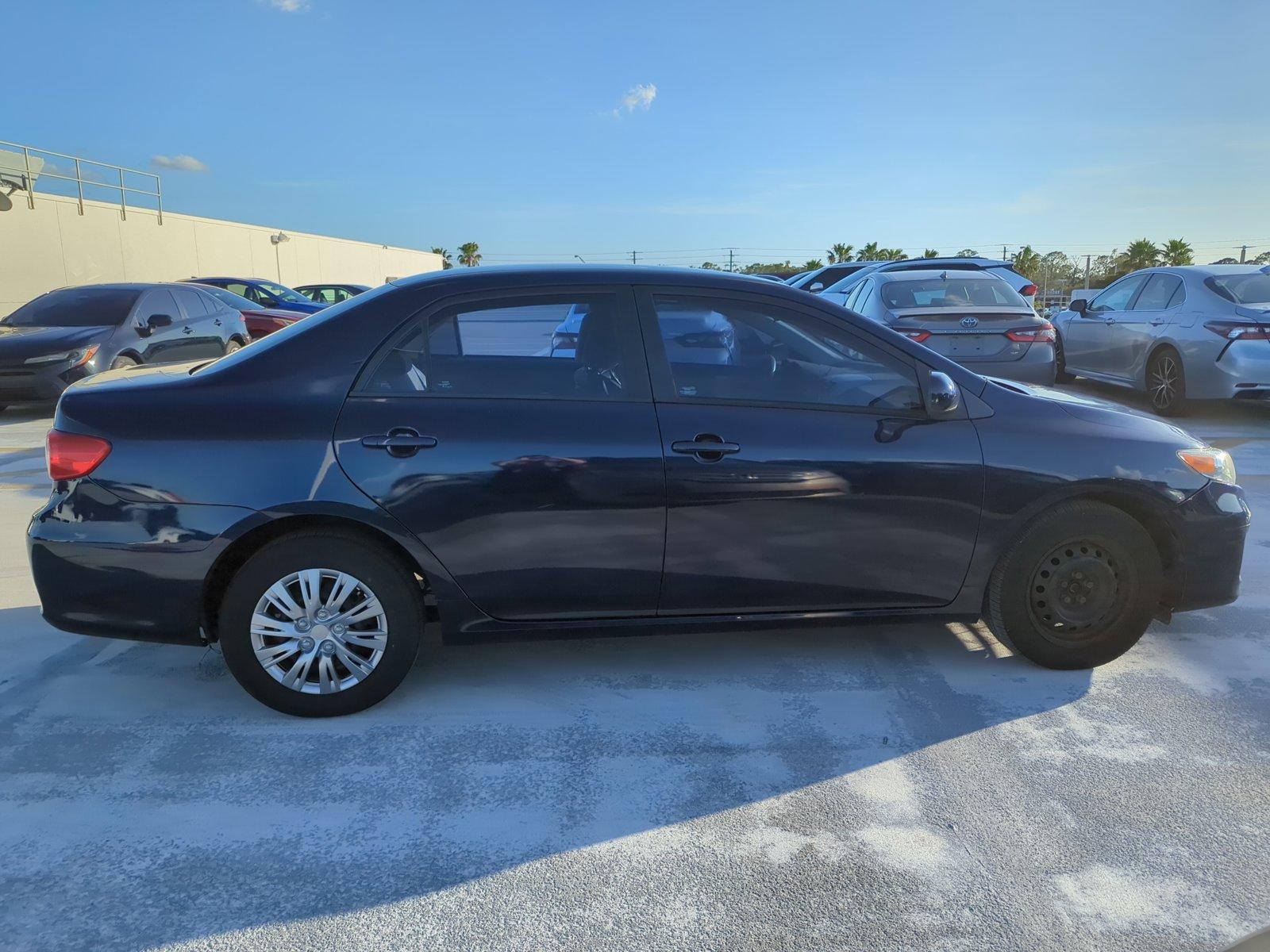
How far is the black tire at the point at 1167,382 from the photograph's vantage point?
9.42 meters

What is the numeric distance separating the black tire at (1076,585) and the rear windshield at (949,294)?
219 inches

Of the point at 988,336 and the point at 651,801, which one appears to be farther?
the point at 988,336

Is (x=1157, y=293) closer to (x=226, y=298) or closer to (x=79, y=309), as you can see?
(x=226, y=298)

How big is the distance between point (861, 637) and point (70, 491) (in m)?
3.18

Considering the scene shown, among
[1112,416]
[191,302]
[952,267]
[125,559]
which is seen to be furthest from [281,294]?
[1112,416]

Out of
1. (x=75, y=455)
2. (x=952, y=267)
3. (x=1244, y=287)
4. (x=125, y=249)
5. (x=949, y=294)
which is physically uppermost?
(x=125, y=249)

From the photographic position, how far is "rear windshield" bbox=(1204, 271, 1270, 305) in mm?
9047

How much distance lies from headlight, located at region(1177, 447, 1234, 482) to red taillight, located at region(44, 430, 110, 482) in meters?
4.00

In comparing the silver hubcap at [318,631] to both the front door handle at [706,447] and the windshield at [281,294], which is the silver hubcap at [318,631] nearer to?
the front door handle at [706,447]

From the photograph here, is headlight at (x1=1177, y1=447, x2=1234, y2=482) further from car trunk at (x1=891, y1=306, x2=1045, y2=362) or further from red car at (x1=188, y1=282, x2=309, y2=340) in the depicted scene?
red car at (x1=188, y1=282, x2=309, y2=340)

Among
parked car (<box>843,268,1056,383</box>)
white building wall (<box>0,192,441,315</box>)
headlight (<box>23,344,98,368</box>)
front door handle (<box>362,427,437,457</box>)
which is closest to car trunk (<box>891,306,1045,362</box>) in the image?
parked car (<box>843,268,1056,383</box>)

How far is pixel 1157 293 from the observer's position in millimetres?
9984

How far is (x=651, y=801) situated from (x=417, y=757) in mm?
819

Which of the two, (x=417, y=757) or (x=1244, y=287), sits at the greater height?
(x=1244, y=287)
